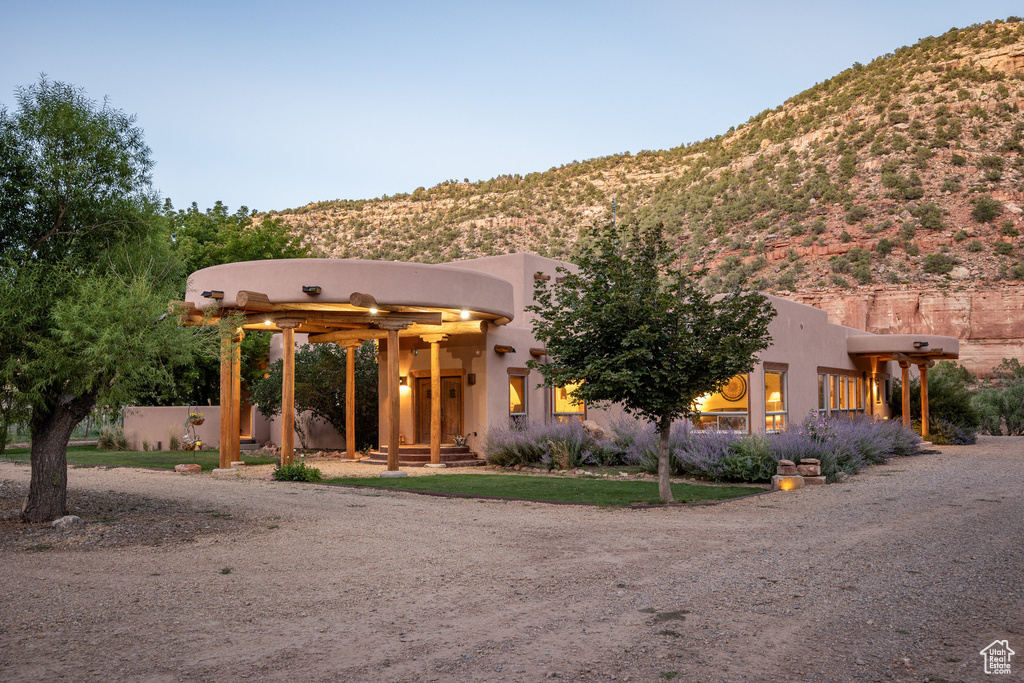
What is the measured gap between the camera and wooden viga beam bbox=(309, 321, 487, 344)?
63.1 ft

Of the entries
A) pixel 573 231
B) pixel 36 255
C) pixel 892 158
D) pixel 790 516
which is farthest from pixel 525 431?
pixel 892 158

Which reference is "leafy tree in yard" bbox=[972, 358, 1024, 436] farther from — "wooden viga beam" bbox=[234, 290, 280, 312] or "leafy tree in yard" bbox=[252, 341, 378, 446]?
"wooden viga beam" bbox=[234, 290, 280, 312]

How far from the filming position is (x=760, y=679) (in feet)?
14.7

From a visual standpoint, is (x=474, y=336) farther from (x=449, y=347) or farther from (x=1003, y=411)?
(x=1003, y=411)

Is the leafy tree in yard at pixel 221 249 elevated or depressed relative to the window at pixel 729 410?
elevated

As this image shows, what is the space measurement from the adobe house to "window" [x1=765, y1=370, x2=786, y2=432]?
0.14ft

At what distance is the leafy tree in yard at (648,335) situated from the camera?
455 inches

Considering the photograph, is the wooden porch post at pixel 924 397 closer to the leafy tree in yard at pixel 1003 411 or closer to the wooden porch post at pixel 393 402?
the leafy tree in yard at pixel 1003 411

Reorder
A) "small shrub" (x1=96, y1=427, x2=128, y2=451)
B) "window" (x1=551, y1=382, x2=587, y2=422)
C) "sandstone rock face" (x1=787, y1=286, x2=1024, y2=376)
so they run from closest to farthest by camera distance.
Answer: "window" (x1=551, y1=382, x2=587, y2=422) < "small shrub" (x1=96, y1=427, x2=128, y2=451) < "sandstone rock face" (x1=787, y1=286, x2=1024, y2=376)

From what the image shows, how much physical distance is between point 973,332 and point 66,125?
51.2 m

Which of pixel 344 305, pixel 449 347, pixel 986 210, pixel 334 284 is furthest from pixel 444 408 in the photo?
pixel 986 210

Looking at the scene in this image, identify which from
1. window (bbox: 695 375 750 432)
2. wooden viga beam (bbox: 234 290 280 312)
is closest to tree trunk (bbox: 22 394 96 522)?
wooden viga beam (bbox: 234 290 280 312)

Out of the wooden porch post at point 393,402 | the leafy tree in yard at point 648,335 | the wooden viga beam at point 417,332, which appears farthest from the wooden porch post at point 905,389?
the wooden porch post at point 393,402

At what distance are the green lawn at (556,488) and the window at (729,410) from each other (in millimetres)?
6015
